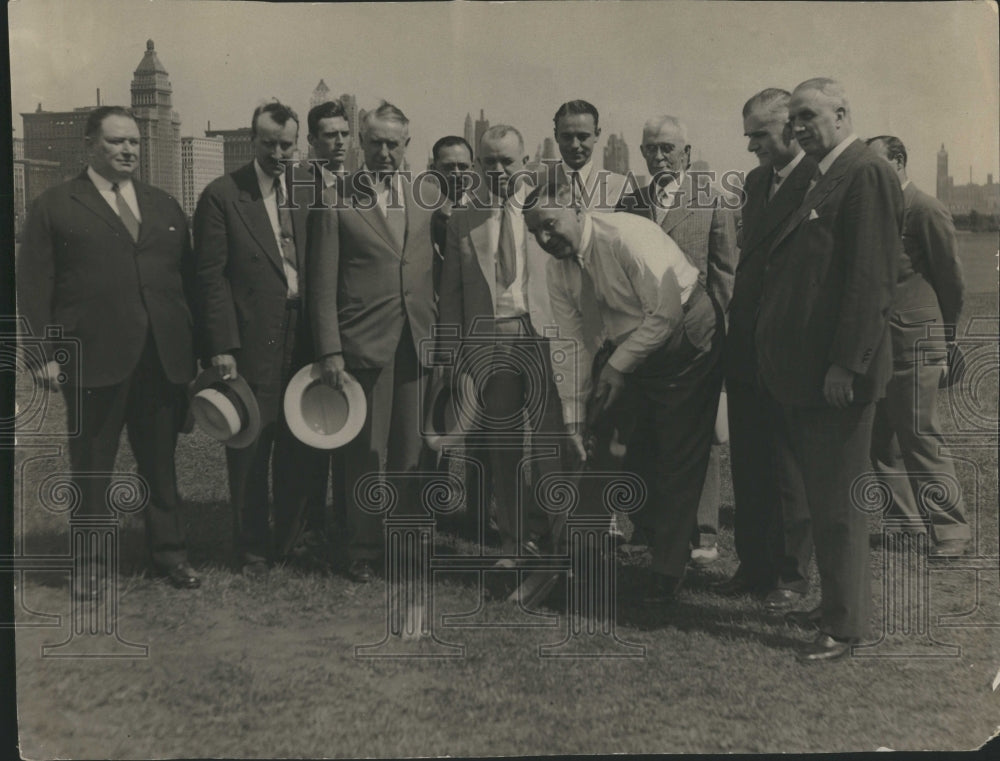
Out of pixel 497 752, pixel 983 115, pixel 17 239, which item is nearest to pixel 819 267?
pixel 983 115

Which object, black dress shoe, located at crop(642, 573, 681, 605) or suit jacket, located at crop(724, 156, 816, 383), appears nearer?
suit jacket, located at crop(724, 156, 816, 383)

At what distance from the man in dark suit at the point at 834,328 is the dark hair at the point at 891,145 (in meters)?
0.20

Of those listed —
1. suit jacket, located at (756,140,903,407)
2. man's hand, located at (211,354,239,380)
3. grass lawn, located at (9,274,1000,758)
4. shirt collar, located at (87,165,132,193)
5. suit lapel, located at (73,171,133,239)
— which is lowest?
grass lawn, located at (9,274,1000,758)

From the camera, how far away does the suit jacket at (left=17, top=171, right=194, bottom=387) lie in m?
5.67

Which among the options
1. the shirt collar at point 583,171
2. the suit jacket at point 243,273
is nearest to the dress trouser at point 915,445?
the shirt collar at point 583,171

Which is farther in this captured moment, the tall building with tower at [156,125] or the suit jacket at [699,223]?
the suit jacket at [699,223]

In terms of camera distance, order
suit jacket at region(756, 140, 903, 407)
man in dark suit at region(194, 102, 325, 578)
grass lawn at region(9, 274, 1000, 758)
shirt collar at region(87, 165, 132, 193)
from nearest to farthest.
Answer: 1. suit jacket at region(756, 140, 903, 407)
2. grass lawn at region(9, 274, 1000, 758)
3. shirt collar at region(87, 165, 132, 193)
4. man in dark suit at region(194, 102, 325, 578)

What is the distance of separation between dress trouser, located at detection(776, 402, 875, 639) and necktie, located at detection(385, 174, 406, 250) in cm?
195

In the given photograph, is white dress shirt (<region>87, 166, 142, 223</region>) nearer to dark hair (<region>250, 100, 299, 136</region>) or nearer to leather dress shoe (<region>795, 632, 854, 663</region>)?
dark hair (<region>250, 100, 299, 136</region>)

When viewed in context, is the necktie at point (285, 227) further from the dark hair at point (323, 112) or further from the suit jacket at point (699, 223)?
the suit jacket at point (699, 223)

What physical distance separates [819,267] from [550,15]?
1649 mm

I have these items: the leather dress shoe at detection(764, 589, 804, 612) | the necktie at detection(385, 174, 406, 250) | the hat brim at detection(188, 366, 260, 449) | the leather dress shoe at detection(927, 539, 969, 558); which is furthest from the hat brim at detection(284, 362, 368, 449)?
the leather dress shoe at detection(927, 539, 969, 558)

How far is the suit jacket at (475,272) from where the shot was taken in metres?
5.87

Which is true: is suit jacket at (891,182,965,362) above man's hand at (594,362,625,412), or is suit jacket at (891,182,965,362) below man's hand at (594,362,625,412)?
above
